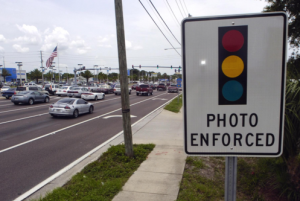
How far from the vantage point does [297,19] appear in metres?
10.1

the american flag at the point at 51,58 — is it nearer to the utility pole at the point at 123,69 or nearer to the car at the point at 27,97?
the car at the point at 27,97

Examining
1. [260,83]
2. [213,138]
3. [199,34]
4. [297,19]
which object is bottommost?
[213,138]

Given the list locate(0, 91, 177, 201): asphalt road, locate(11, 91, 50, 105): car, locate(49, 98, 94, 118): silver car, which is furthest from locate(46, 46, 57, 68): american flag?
locate(0, 91, 177, 201): asphalt road

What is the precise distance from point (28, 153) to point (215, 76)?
828 centimetres

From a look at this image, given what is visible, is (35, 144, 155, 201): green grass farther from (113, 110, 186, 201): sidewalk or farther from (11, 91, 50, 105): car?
(11, 91, 50, 105): car

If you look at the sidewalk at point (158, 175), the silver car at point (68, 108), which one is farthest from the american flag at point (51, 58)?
the sidewalk at point (158, 175)

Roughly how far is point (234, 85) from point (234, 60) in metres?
0.16

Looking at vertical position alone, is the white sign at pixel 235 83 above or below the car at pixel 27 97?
above

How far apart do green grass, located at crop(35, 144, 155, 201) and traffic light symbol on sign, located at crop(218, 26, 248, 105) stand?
3712 mm

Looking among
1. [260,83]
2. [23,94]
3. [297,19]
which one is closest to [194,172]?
[260,83]

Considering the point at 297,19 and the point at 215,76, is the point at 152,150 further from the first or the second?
the point at 297,19

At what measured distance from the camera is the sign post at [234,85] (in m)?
1.65

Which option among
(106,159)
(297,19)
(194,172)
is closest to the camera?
(194,172)

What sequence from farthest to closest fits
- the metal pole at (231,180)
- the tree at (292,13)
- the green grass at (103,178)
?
1. the tree at (292,13)
2. the green grass at (103,178)
3. the metal pole at (231,180)
